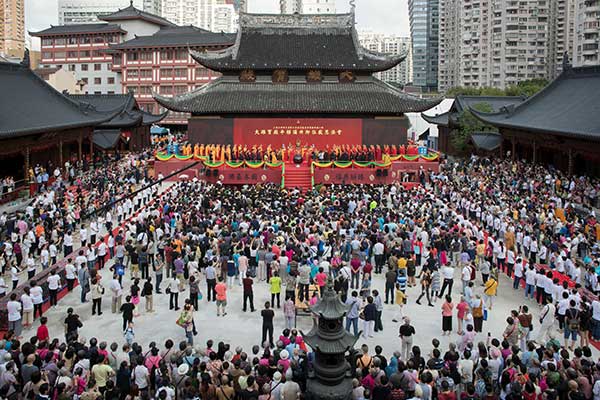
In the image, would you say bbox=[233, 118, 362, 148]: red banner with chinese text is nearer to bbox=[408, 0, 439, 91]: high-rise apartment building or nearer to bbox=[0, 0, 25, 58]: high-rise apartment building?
bbox=[0, 0, 25, 58]: high-rise apartment building

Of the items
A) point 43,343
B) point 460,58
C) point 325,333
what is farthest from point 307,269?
point 460,58

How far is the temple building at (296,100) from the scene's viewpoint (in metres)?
45.0

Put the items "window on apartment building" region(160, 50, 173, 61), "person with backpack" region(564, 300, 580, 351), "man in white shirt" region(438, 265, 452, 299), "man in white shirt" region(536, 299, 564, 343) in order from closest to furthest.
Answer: "man in white shirt" region(536, 299, 564, 343)
"person with backpack" region(564, 300, 580, 351)
"man in white shirt" region(438, 265, 452, 299)
"window on apartment building" region(160, 50, 173, 61)

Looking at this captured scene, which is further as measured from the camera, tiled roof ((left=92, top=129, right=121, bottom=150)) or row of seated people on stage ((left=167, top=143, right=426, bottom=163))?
tiled roof ((left=92, top=129, right=121, bottom=150))

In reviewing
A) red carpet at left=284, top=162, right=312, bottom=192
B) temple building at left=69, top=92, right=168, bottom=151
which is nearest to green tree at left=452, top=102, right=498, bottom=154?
red carpet at left=284, top=162, right=312, bottom=192

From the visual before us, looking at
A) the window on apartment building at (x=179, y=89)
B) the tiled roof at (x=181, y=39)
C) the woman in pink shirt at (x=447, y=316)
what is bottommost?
the woman in pink shirt at (x=447, y=316)

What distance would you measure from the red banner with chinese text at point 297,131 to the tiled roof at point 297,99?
1.43 meters

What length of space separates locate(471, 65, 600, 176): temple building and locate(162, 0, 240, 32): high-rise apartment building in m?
120

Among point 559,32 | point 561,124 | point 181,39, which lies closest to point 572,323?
point 561,124

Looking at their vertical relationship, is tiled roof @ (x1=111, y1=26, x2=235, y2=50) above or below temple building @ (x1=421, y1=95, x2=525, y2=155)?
above

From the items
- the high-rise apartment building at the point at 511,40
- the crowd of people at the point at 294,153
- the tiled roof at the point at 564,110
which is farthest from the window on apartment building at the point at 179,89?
the high-rise apartment building at the point at 511,40

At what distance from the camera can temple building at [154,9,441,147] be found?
44969mm

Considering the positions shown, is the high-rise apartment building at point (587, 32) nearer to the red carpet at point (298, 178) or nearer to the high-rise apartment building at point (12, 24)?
the red carpet at point (298, 178)

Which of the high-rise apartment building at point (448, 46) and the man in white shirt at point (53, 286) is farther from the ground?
the high-rise apartment building at point (448, 46)
